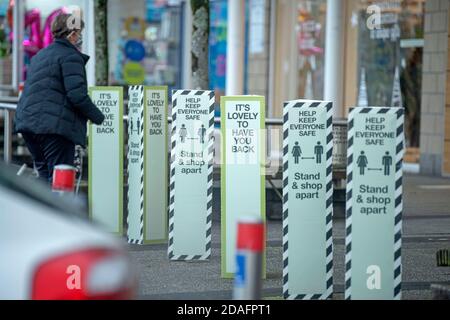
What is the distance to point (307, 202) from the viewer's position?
765 cm

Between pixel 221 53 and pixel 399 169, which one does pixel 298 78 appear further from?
pixel 399 169

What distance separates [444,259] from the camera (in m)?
8.16

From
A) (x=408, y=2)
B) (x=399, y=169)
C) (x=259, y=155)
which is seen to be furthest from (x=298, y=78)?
(x=399, y=169)

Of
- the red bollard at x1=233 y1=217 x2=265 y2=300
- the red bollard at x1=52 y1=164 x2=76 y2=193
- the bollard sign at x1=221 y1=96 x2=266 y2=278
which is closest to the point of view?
the red bollard at x1=233 y1=217 x2=265 y2=300

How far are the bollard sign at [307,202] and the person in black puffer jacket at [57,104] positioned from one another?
2351mm

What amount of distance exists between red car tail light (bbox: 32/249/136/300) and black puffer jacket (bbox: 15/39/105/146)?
579 cm

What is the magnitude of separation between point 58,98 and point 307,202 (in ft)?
9.13

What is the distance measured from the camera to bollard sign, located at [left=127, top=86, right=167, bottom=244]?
33.6 ft

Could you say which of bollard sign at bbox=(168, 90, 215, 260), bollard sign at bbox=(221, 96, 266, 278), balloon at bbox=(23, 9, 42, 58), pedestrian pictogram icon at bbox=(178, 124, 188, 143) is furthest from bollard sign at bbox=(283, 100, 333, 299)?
balloon at bbox=(23, 9, 42, 58)

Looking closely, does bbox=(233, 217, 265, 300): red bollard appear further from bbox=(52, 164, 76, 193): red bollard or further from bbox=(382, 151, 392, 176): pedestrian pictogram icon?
bbox=(382, 151, 392, 176): pedestrian pictogram icon

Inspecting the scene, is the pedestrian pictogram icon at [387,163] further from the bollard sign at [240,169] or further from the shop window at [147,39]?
the shop window at [147,39]

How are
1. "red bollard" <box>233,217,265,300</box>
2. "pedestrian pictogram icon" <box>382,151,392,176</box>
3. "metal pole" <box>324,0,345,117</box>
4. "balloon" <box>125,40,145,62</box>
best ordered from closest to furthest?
"red bollard" <box>233,217,265,300</box> < "pedestrian pictogram icon" <box>382,151,392,176</box> < "metal pole" <box>324,0,345,117</box> < "balloon" <box>125,40,145,62</box>

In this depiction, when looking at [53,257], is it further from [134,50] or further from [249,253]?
[134,50]
